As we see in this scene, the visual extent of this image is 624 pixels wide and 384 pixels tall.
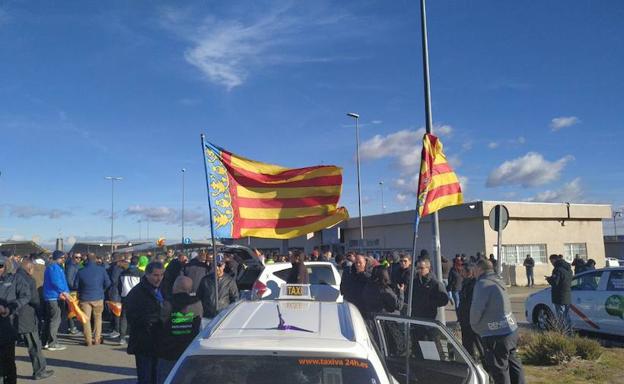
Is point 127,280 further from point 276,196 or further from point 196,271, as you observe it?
point 276,196

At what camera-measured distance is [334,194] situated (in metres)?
7.48

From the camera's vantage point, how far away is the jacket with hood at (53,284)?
10.2 m

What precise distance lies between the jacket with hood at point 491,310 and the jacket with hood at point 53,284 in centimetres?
768

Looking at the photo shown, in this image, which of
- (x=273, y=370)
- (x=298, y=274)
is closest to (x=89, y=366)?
(x=298, y=274)

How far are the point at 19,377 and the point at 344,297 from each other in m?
5.10

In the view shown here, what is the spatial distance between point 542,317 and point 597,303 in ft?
4.98

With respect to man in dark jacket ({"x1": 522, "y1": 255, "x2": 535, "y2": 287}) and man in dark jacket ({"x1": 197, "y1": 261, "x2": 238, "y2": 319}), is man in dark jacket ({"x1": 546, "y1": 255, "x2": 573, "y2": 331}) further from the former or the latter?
man in dark jacket ({"x1": 522, "y1": 255, "x2": 535, "y2": 287})

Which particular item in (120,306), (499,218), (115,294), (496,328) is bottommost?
(120,306)

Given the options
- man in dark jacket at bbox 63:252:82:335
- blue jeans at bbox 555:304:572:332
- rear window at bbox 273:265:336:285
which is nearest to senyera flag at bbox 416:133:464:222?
rear window at bbox 273:265:336:285

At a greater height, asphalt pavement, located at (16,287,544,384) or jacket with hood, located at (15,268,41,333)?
jacket with hood, located at (15,268,41,333)

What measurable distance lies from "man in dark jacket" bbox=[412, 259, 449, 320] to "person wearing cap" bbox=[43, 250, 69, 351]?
6654 mm

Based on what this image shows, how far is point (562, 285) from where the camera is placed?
1159cm

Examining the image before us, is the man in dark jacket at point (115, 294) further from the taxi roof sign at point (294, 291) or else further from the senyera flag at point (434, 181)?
the taxi roof sign at point (294, 291)

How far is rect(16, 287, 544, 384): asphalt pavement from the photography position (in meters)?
8.04
